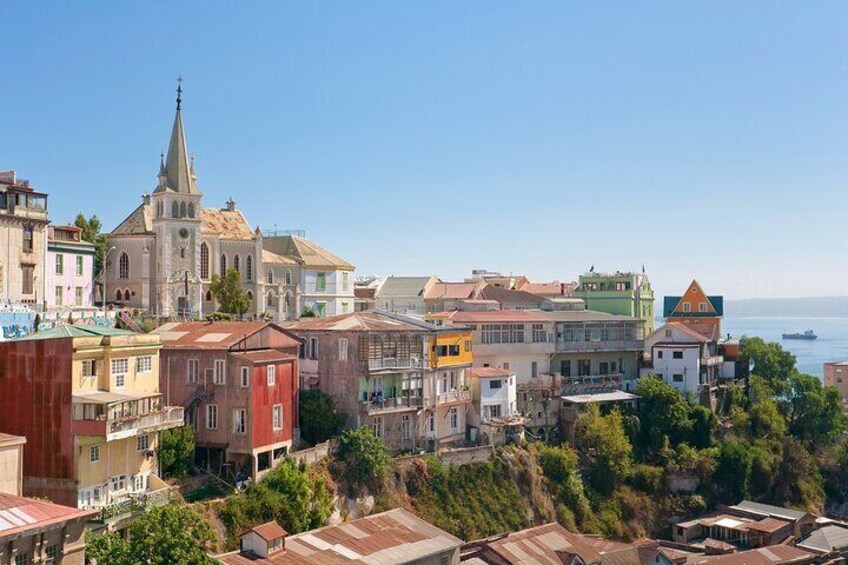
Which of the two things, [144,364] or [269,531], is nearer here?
[269,531]

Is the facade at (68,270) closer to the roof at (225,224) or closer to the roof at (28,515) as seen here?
the roof at (225,224)

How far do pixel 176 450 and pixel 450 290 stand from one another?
1798 inches

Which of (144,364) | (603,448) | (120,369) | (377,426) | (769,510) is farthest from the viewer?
(603,448)

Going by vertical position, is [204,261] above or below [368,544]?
above

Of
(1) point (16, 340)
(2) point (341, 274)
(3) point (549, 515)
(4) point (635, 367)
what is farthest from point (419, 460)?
(2) point (341, 274)

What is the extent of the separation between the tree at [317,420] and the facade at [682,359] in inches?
1057

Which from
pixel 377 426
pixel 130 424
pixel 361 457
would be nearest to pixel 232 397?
pixel 130 424

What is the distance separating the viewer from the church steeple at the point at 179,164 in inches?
2584

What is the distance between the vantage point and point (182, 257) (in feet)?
215

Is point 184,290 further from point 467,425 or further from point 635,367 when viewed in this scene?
point 635,367

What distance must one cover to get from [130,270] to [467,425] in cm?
2509

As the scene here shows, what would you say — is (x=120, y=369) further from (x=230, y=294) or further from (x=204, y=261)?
(x=204, y=261)

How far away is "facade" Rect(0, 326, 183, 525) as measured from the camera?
33781mm

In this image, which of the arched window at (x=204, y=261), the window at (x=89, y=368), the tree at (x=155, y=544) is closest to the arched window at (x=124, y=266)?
the arched window at (x=204, y=261)
